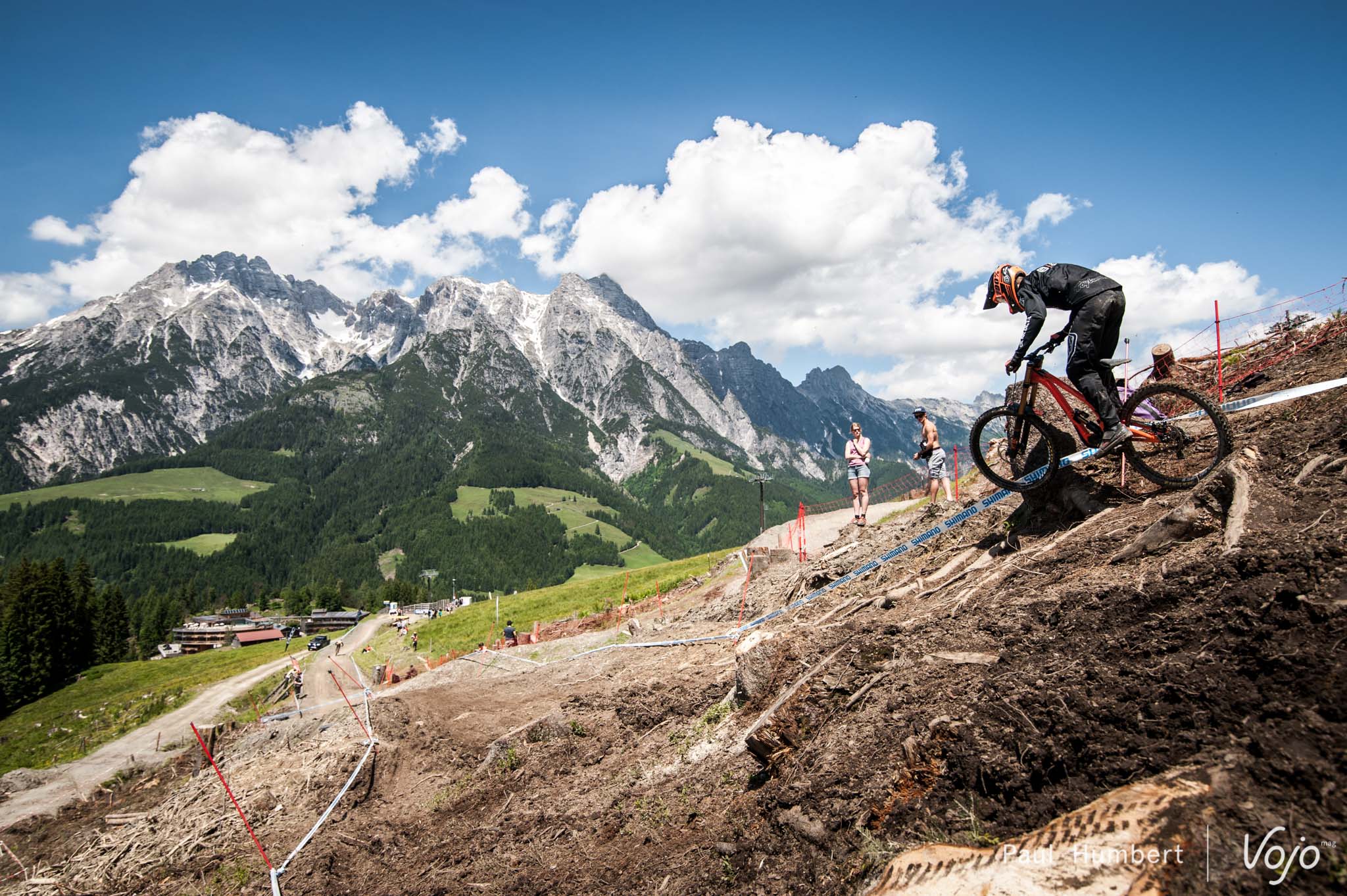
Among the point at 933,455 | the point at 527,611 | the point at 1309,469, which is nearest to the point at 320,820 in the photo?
the point at 1309,469

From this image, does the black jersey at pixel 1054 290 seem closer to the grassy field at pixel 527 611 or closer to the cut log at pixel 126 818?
the cut log at pixel 126 818

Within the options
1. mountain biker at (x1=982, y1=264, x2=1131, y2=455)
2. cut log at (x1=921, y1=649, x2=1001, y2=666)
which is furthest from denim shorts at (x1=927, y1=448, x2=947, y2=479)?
cut log at (x1=921, y1=649, x2=1001, y2=666)

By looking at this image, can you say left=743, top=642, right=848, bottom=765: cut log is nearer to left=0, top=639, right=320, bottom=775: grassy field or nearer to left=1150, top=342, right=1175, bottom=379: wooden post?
left=1150, top=342, right=1175, bottom=379: wooden post

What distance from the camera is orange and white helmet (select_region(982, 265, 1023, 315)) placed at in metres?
8.38

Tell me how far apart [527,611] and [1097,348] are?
3647 centimetres

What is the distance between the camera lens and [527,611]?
127 ft

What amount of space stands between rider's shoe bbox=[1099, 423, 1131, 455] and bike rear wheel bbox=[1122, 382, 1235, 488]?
197mm

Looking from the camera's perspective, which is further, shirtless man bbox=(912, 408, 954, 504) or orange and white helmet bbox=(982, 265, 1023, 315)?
shirtless man bbox=(912, 408, 954, 504)

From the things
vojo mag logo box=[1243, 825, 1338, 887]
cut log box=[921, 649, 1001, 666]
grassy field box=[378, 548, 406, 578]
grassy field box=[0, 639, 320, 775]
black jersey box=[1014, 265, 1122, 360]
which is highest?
black jersey box=[1014, 265, 1122, 360]

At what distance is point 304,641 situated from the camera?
284 ft

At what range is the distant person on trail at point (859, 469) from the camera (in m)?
16.3

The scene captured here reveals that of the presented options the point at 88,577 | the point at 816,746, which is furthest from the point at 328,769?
the point at 88,577

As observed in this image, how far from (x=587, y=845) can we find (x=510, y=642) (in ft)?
79.8

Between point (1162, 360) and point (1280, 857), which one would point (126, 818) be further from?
point (1162, 360)
